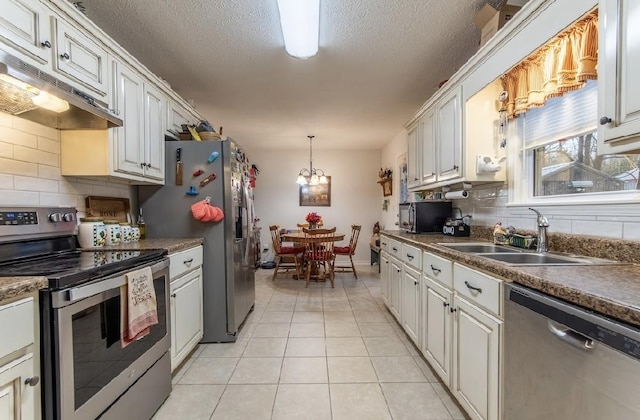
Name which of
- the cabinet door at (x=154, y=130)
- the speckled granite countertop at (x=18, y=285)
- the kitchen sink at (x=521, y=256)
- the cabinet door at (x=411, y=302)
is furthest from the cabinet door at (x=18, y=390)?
the cabinet door at (x=411, y=302)

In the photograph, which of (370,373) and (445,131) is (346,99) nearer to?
(445,131)

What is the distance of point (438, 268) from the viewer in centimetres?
183

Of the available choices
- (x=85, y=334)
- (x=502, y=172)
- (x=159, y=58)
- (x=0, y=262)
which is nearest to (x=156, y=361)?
(x=85, y=334)

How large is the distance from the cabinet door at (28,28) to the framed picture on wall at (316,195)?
477cm

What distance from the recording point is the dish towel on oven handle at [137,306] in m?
1.36

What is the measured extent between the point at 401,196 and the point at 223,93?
304 cm

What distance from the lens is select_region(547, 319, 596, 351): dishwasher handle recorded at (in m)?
0.83

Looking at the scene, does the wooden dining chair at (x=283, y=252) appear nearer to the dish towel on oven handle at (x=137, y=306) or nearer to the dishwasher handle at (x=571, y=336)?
the dish towel on oven handle at (x=137, y=306)

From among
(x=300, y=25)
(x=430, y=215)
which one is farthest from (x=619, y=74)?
(x=430, y=215)

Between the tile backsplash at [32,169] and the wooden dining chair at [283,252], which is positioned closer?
the tile backsplash at [32,169]

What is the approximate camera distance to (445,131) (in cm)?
244

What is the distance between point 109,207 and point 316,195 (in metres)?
4.13

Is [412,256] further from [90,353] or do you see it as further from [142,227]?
[142,227]

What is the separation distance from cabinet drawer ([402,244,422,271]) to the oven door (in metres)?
1.74
